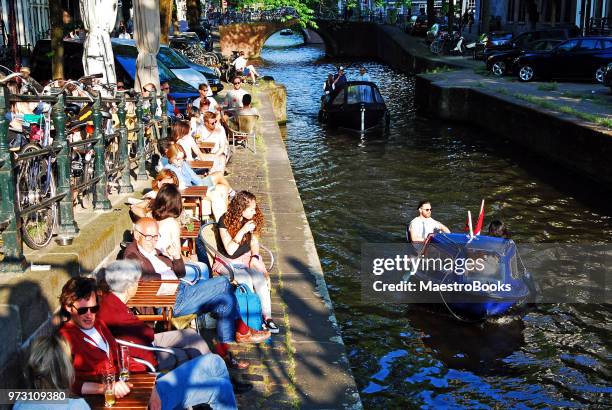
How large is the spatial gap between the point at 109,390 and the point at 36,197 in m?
2.77

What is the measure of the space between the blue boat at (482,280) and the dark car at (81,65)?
8931mm

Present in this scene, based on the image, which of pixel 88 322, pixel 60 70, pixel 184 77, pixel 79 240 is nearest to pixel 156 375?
pixel 88 322

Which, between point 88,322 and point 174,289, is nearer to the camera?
point 88,322

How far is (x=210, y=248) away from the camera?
7012 millimetres

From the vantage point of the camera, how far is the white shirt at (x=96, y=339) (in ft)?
14.9

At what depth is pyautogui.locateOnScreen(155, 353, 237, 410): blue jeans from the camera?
188 inches

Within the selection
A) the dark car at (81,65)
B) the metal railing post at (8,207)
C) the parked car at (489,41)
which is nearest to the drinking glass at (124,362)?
the metal railing post at (8,207)

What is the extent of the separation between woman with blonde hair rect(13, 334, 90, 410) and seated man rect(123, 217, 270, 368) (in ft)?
6.56

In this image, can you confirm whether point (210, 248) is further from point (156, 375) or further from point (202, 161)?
point (202, 161)

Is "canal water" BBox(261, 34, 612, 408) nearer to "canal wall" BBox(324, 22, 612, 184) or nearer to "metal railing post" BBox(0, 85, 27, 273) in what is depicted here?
"canal wall" BBox(324, 22, 612, 184)

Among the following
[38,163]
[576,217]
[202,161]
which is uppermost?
[38,163]

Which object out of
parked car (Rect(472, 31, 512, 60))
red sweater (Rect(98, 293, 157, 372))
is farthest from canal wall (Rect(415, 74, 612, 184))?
red sweater (Rect(98, 293, 157, 372))

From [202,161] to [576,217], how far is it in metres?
7.64

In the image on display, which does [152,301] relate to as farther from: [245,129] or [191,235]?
[245,129]
